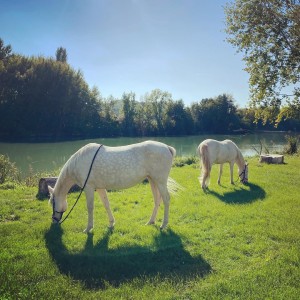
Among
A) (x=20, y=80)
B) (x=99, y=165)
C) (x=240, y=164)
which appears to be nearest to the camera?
(x=99, y=165)

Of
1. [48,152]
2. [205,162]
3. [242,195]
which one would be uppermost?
[205,162]

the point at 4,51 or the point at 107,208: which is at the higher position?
the point at 4,51

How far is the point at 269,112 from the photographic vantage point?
14.4 m

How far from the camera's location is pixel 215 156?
37.4ft

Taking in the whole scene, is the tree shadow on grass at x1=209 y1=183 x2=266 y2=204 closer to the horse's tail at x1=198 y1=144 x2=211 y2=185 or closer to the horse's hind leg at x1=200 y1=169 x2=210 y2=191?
the horse's hind leg at x1=200 y1=169 x2=210 y2=191

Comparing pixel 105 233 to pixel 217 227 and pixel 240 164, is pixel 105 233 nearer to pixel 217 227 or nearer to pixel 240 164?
pixel 217 227

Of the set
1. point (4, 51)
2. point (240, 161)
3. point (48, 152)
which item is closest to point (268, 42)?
point (240, 161)

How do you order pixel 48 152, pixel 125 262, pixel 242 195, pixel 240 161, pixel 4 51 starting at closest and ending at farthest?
pixel 125 262
pixel 242 195
pixel 240 161
pixel 48 152
pixel 4 51

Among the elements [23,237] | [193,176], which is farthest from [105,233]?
[193,176]

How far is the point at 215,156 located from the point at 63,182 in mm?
6990

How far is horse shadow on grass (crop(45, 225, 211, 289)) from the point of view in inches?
174

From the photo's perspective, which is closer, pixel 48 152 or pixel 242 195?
pixel 242 195

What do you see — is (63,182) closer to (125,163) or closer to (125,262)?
(125,163)

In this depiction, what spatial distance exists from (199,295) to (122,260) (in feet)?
5.37
